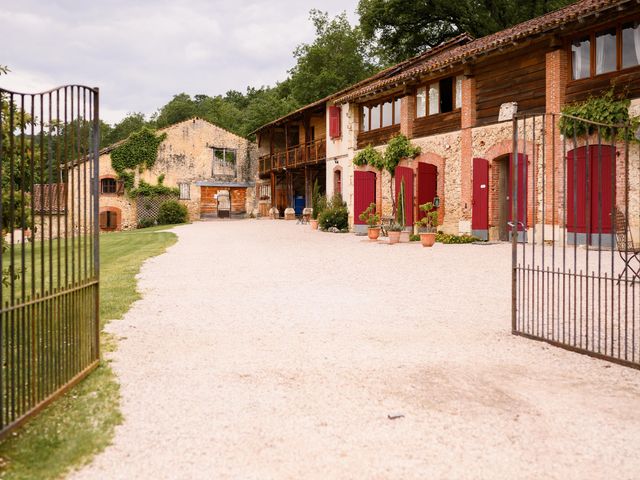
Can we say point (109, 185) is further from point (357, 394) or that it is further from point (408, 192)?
point (357, 394)

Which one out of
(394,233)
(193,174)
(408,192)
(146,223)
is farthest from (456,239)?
(193,174)

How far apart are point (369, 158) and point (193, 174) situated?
15.6m

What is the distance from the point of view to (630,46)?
40.0ft

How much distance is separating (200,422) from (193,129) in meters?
31.6

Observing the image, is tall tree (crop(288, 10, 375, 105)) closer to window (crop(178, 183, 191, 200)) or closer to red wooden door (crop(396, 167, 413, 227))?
window (crop(178, 183, 191, 200))

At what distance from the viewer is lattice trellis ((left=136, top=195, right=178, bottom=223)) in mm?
31312

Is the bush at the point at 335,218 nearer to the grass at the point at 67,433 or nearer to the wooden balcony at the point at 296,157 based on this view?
the wooden balcony at the point at 296,157

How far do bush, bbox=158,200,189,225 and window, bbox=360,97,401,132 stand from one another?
1389 centimetres

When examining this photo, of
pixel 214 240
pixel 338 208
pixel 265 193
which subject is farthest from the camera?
pixel 265 193

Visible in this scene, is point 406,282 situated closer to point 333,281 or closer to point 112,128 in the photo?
point 333,281

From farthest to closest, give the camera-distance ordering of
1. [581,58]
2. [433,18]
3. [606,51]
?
1. [433,18]
2. [581,58]
3. [606,51]

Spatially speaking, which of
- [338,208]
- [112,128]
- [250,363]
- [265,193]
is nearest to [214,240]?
[338,208]

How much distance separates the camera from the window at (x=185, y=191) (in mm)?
32594

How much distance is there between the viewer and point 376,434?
10.1ft
